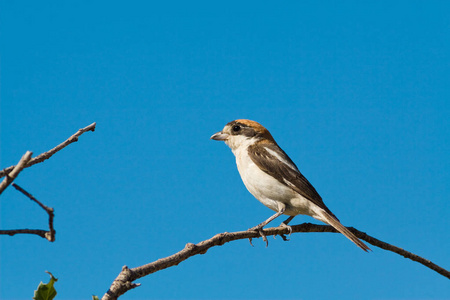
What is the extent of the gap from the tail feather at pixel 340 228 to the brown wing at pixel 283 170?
0.34ft

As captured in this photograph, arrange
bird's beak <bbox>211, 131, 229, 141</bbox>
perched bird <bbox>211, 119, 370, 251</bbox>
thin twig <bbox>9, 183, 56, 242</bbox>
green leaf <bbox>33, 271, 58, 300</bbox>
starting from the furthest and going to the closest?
1. bird's beak <bbox>211, 131, 229, 141</bbox>
2. perched bird <bbox>211, 119, 370, 251</bbox>
3. green leaf <bbox>33, 271, 58, 300</bbox>
4. thin twig <bbox>9, 183, 56, 242</bbox>

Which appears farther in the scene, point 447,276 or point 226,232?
point 447,276

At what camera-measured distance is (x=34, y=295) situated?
1.82 meters

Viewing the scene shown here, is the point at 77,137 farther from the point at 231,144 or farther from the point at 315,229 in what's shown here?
the point at 231,144

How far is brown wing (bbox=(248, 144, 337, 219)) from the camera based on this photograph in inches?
243

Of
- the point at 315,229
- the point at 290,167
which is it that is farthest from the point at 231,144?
the point at 315,229

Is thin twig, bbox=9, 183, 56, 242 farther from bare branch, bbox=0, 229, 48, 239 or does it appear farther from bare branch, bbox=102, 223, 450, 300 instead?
bare branch, bbox=102, 223, 450, 300

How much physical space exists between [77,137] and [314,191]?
4591 mm

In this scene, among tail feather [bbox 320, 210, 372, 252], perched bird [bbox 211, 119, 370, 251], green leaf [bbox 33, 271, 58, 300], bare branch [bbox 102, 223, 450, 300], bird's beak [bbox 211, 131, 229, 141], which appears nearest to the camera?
green leaf [bbox 33, 271, 58, 300]

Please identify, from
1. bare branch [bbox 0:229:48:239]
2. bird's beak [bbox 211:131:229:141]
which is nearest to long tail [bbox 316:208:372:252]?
bird's beak [bbox 211:131:229:141]

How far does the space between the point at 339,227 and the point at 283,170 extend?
1376 mm

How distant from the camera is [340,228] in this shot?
17.1ft

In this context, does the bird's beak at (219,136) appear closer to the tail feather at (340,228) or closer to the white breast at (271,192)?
the white breast at (271,192)

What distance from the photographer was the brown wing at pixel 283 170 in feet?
20.3
